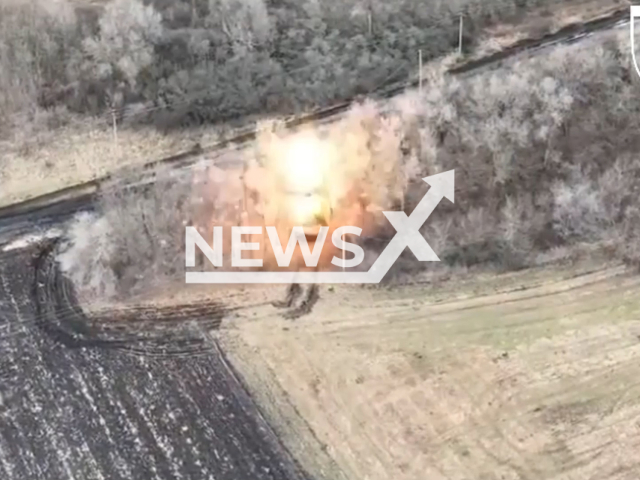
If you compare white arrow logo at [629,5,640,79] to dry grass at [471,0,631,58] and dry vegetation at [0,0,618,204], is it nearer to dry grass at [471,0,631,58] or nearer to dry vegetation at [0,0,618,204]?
dry grass at [471,0,631,58]

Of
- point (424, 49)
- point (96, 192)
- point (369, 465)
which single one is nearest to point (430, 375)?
point (369, 465)

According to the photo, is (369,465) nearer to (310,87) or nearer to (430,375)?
(430,375)

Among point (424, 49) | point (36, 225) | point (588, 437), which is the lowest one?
point (588, 437)

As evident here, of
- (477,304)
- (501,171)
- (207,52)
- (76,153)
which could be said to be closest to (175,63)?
(207,52)

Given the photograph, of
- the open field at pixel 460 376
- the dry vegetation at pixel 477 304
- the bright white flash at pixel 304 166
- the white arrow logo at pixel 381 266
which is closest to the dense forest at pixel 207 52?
the dry vegetation at pixel 477 304

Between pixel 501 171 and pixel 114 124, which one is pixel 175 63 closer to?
pixel 114 124

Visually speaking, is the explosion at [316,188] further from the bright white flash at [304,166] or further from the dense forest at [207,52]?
the dense forest at [207,52]
